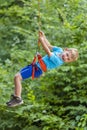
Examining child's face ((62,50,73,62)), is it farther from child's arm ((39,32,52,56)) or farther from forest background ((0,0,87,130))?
forest background ((0,0,87,130))

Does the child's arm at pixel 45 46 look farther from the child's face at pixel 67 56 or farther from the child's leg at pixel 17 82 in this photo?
the child's leg at pixel 17 82

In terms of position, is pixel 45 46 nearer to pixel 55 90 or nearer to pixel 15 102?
pixel 15 102

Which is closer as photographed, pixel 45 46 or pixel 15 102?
pixel 45 46

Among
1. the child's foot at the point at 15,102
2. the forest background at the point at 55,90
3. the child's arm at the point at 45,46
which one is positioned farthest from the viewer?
the forest background at the point at 55,90

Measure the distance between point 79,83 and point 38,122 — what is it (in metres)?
0.98

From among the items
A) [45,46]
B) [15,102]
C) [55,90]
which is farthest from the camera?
[55,90]

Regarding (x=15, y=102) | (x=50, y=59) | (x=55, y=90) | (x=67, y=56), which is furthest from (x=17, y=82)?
(x=55, y=90)

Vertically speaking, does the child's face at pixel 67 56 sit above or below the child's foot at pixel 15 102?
above

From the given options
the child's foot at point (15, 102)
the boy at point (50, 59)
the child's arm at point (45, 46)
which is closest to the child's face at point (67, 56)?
the boy at point (50, 59)

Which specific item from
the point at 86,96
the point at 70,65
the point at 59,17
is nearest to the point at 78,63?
the point at 70,65

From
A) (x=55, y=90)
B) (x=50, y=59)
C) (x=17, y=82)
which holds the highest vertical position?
(x=50, y=59)

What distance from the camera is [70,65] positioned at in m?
6.49

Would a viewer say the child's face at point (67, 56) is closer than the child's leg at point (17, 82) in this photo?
Yes

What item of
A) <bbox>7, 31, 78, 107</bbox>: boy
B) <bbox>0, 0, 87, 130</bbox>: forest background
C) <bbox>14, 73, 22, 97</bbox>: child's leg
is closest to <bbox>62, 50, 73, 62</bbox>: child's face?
<bbox>7, 31, 78, 107</bbox>: boy
